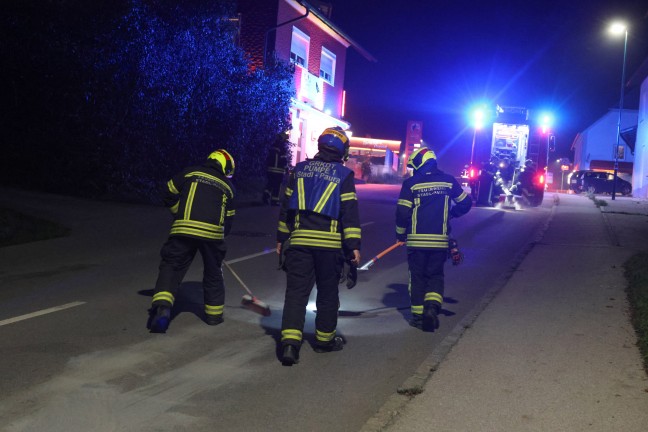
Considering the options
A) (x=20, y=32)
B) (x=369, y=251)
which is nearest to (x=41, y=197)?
(x=20, y=32)

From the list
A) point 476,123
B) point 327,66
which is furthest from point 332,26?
point 476,123

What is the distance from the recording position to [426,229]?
23.4ft

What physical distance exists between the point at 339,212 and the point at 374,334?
1626mm

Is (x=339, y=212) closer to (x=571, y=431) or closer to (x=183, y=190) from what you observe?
(x=183, y=190)

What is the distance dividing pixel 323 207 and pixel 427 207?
71.4 inches

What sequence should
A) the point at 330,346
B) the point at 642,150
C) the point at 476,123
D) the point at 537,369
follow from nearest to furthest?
the point at 537,369 → the point at 330,346 → the point at 476,123 → the point at 642,150

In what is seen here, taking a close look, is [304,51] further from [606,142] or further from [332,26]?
[606,142]

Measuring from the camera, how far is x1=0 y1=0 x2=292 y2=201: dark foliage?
55.6 feet

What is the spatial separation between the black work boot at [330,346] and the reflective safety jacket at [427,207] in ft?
4.93

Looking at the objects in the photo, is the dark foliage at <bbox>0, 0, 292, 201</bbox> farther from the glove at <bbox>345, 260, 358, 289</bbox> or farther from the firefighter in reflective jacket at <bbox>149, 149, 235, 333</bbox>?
the glove at <bbox>345, 260, 358, 289</bbox>

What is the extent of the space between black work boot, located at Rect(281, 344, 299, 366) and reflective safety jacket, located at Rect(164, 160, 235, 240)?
1.53 meters

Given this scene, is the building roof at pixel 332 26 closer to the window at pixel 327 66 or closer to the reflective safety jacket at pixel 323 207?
the window at pixel 327 66

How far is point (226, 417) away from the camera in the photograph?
4.40 m

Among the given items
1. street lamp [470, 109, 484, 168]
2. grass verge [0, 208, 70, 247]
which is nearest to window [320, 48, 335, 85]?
street lamp [470, 109, 484, 168]
